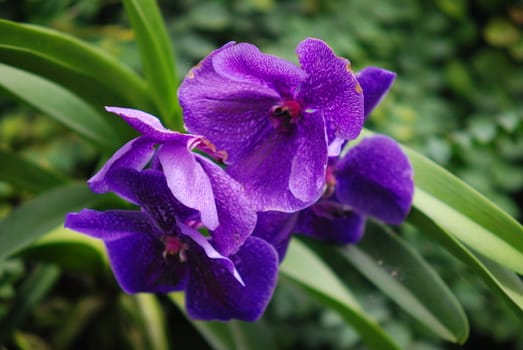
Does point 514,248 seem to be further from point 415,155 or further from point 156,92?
point 156,92

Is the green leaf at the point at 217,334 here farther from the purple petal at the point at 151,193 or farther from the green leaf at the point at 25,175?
the purple petal at the point at 151,193

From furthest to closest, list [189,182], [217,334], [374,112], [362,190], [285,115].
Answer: [374,112] → [217,334] → [362,190] → [285,115] → [189,182]

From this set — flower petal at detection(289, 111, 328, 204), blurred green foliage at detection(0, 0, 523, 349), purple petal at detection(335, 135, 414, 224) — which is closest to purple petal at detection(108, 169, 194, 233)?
flower petal at detection(289, 111, 328, 204)

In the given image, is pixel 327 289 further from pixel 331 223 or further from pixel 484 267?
pixel 484 267

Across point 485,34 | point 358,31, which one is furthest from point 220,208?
point 485,34

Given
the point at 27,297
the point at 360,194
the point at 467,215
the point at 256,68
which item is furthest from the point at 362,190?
the point at 27,297

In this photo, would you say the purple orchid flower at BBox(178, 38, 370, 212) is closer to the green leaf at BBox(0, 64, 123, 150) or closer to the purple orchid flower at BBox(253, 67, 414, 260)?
the purple orchid flower at BBox(253, 67, 414, 260)

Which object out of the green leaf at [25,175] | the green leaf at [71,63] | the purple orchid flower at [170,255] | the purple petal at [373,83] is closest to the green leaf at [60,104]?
the green leaf at [71,63]
